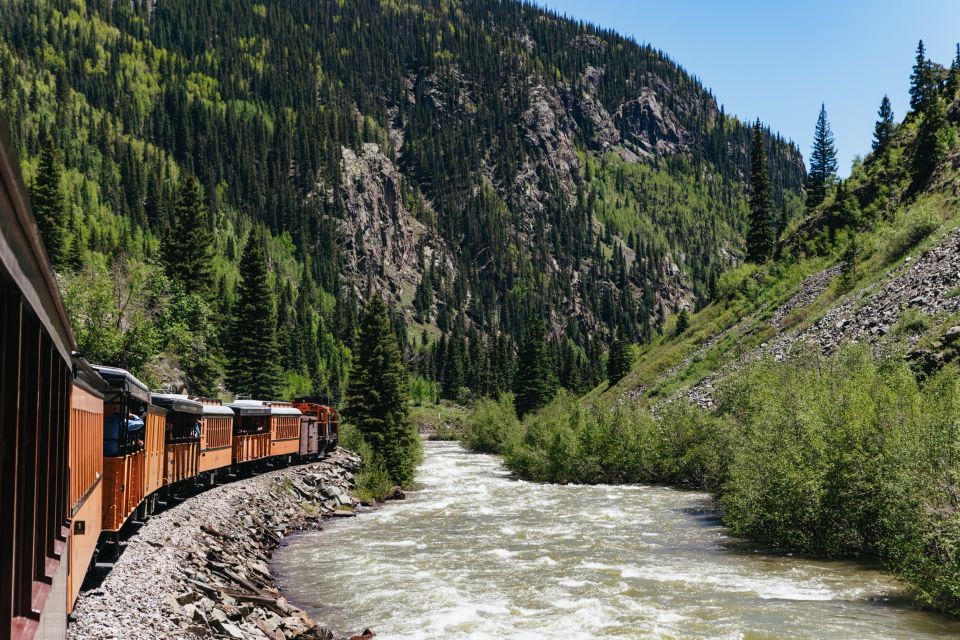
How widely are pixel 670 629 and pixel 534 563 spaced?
8.67 m

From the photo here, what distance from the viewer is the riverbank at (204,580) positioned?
13.8m

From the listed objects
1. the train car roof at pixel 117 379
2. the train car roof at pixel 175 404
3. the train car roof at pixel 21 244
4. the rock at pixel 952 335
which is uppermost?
the rock at pixel 952 335

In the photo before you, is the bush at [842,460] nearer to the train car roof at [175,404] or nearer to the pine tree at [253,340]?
the train car roof at [175,404]

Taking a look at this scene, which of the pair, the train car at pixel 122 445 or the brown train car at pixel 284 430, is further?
the brown train car at pixel 284 430

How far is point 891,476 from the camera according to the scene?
2242cm

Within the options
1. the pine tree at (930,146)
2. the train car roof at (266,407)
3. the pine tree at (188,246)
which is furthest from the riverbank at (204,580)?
the pine tree at (930,146)

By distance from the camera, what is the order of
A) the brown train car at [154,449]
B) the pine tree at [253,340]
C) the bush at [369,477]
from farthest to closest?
the pine tree at [253,340] < the bush at [369,477] < the brown train car at [154,449]

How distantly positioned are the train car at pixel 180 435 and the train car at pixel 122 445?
4824 millimetres

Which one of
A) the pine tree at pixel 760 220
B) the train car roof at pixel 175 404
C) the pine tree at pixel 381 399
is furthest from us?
the pine tree at pixel 760 220

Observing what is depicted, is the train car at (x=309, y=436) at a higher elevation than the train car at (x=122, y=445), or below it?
below

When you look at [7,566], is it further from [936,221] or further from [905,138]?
[905,138]

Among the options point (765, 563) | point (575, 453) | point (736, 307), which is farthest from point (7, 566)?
point (736, 307)

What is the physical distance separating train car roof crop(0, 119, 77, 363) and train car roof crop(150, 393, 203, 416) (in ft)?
63.2

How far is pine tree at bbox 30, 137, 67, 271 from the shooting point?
2881 inches
